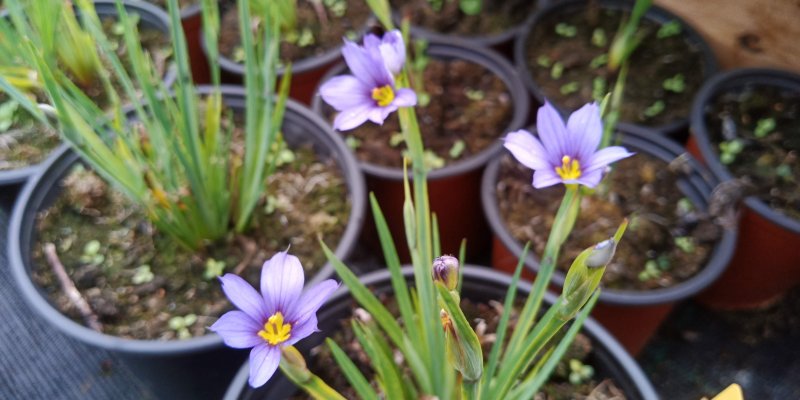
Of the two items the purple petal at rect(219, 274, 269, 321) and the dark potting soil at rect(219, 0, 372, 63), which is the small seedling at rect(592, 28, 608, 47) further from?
the purple petal at rect(219, 274, 269, 321)

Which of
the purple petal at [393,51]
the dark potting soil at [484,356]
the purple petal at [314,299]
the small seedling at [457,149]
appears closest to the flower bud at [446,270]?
the purple petal at [314,299]

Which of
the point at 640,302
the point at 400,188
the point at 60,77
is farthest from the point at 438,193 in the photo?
the point at 60,77

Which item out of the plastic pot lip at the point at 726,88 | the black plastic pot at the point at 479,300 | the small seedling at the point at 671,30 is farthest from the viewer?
the small seedling at the point at 671,30

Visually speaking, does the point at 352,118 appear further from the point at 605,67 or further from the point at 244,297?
the point at 605,67

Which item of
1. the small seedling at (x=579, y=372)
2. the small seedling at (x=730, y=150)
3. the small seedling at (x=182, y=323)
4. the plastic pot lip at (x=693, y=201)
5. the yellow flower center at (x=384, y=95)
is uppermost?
the yellow flower center at (x=384, y=95)

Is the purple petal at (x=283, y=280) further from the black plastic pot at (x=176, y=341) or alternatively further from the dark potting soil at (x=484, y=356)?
the black plastic pot at (x=176, y=341)

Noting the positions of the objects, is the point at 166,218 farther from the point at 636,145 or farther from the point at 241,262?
Answer: the point at 636,145

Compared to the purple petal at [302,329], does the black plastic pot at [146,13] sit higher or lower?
higher
